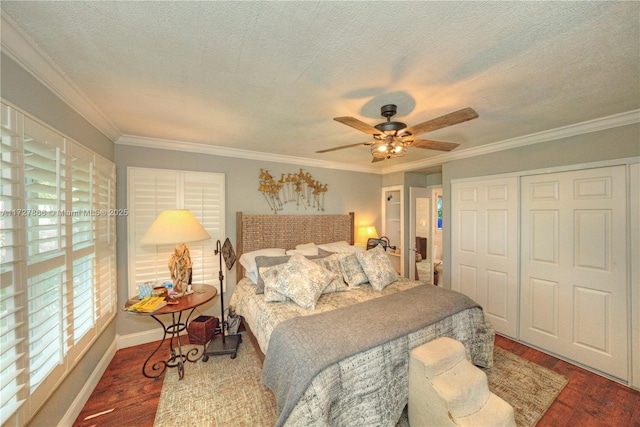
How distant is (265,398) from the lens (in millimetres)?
1941

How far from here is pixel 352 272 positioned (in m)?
2.67

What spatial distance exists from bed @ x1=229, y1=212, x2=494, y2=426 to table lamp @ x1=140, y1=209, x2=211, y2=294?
66 cm

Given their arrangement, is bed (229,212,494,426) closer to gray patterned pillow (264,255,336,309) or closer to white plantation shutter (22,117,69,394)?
gray patterned pillow (264,255,336,309)

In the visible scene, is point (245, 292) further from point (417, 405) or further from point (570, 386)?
point (570, 386)

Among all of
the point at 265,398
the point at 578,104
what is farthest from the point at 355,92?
the point at 265,398

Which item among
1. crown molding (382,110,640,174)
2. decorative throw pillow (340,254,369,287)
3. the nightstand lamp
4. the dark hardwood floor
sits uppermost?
crown molding (382,110,640,174)

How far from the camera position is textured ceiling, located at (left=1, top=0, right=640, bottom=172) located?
105 cm

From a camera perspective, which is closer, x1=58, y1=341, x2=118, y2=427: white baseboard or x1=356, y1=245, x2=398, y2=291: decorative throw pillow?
x1=58, y1=341, x2=118, y2=427: white baseboard

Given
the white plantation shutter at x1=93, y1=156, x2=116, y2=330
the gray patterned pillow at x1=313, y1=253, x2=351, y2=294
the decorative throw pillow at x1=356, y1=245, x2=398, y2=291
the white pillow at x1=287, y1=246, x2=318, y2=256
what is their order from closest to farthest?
the white plantation shutter at x1=93, y1=156, x2=116, y2=330 → the gray patterned pillow at x1=313, y1=253, x2=351, y2=294 → the decorative throw pillow at x1=356, y1=245, x2=398, y2=291 → the white pillow at x1=287, y1=246, x2=318, y2=256

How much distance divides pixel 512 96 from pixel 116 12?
248cm

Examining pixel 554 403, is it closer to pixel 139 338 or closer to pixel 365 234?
pixel 365 234

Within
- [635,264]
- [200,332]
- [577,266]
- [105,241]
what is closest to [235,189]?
[105,241]

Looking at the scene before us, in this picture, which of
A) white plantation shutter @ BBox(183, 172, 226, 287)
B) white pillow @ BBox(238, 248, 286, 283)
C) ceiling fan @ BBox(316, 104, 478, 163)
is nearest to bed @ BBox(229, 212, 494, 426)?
white pillow @ BBox(238, 248, 286, 283)

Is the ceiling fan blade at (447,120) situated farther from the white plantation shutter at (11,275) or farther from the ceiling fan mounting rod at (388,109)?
the white plantation shutter at (11,275)
